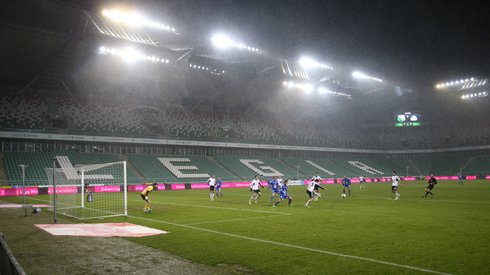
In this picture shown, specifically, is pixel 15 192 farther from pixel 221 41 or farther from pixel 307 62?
pixel 307 62

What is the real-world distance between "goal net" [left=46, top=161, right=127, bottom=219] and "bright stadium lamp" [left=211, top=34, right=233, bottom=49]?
845 inches

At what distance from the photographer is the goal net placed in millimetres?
22109

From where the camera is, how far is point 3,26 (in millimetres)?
38094

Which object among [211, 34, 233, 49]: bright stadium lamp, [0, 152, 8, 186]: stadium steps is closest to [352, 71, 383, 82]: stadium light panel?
[211, 34, 233, 49]: bright stadium lamp

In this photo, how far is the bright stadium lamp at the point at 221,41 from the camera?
49.7 metres

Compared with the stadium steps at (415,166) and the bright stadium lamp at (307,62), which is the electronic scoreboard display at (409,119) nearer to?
the bright stadium lamp at (307,62)

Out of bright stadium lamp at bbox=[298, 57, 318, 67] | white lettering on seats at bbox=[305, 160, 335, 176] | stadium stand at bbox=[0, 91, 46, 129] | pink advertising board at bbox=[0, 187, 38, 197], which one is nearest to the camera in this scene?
pink advertising board at bbox=[0, 187, 38, 197]

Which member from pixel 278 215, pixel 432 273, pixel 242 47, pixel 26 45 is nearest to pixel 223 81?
pixel 242 47

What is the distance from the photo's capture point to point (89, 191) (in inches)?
1131

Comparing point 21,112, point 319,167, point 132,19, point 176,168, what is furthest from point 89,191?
point 319,167

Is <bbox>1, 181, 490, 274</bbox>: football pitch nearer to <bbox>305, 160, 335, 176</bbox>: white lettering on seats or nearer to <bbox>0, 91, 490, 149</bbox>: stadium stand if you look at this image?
<bbox>0, 91, 490, 149</bbox>: stadium stand

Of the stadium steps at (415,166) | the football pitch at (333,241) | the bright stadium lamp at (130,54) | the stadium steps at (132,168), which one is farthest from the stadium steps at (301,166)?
the football pitch at (333,241)

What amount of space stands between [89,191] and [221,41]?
29261 millimetres

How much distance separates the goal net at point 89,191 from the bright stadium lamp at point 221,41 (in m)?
21.5
